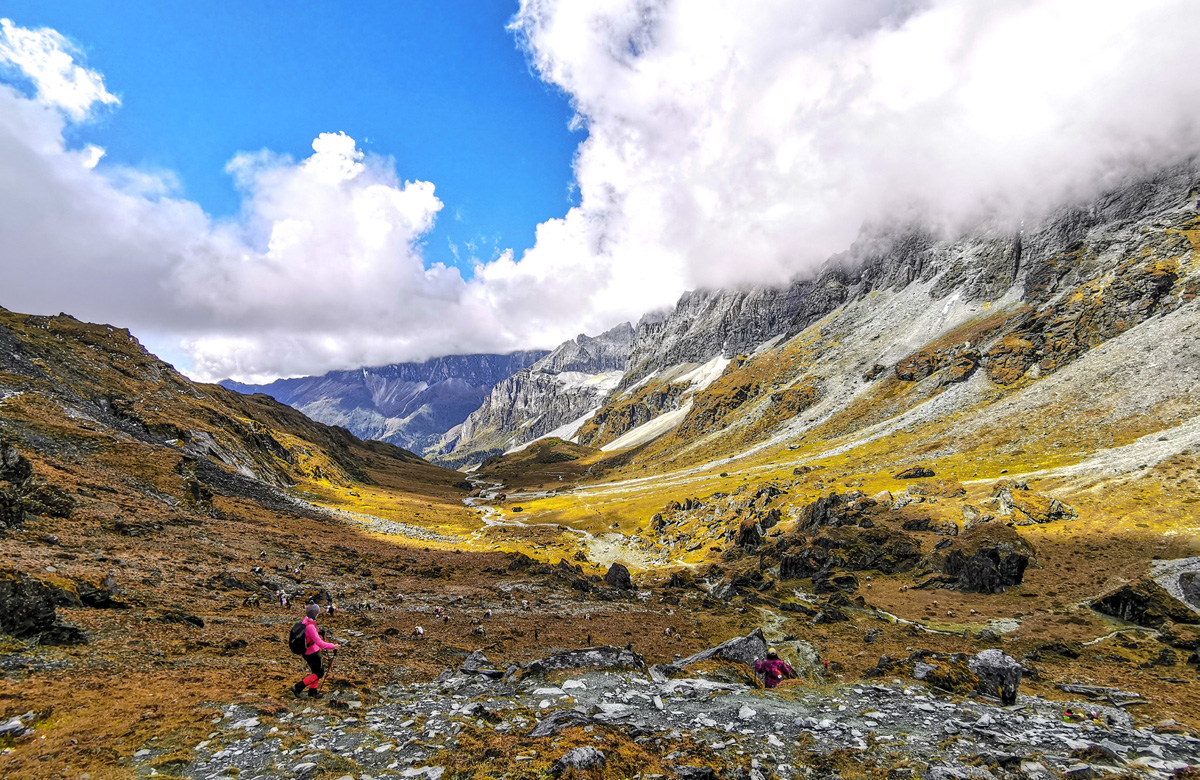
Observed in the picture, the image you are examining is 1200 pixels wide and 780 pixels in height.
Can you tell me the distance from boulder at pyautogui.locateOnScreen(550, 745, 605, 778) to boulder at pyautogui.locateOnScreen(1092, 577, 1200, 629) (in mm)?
36691

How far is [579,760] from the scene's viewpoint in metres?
10.7

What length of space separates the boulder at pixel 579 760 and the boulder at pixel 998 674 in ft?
51.3

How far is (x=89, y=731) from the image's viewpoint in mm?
10336

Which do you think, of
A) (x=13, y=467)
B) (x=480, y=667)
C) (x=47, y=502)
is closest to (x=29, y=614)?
(x=480, y=667)

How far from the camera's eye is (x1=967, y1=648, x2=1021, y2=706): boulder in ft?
55.2

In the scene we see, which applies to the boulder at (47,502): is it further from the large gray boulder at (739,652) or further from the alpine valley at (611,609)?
the large gray boulder at (739,652)

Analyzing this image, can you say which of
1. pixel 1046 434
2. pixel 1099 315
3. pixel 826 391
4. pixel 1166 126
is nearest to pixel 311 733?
pixel 1046 434

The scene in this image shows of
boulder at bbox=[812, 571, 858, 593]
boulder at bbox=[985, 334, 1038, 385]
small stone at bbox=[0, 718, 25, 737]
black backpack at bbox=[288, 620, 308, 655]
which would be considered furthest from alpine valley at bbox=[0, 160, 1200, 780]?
boulder at bbox=[985, 334, 1038, 385]

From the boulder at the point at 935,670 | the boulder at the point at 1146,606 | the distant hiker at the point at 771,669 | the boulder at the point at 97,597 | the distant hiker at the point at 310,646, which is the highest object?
the boulder at the point at 97,597

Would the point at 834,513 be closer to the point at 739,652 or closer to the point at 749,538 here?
the point at 749,538

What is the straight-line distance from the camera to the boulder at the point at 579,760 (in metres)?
10.5

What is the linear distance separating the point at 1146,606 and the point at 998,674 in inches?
868

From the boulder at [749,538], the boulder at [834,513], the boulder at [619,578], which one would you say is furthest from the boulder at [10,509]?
the boulder at [834,513]

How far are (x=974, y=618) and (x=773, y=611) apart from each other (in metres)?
13.6
